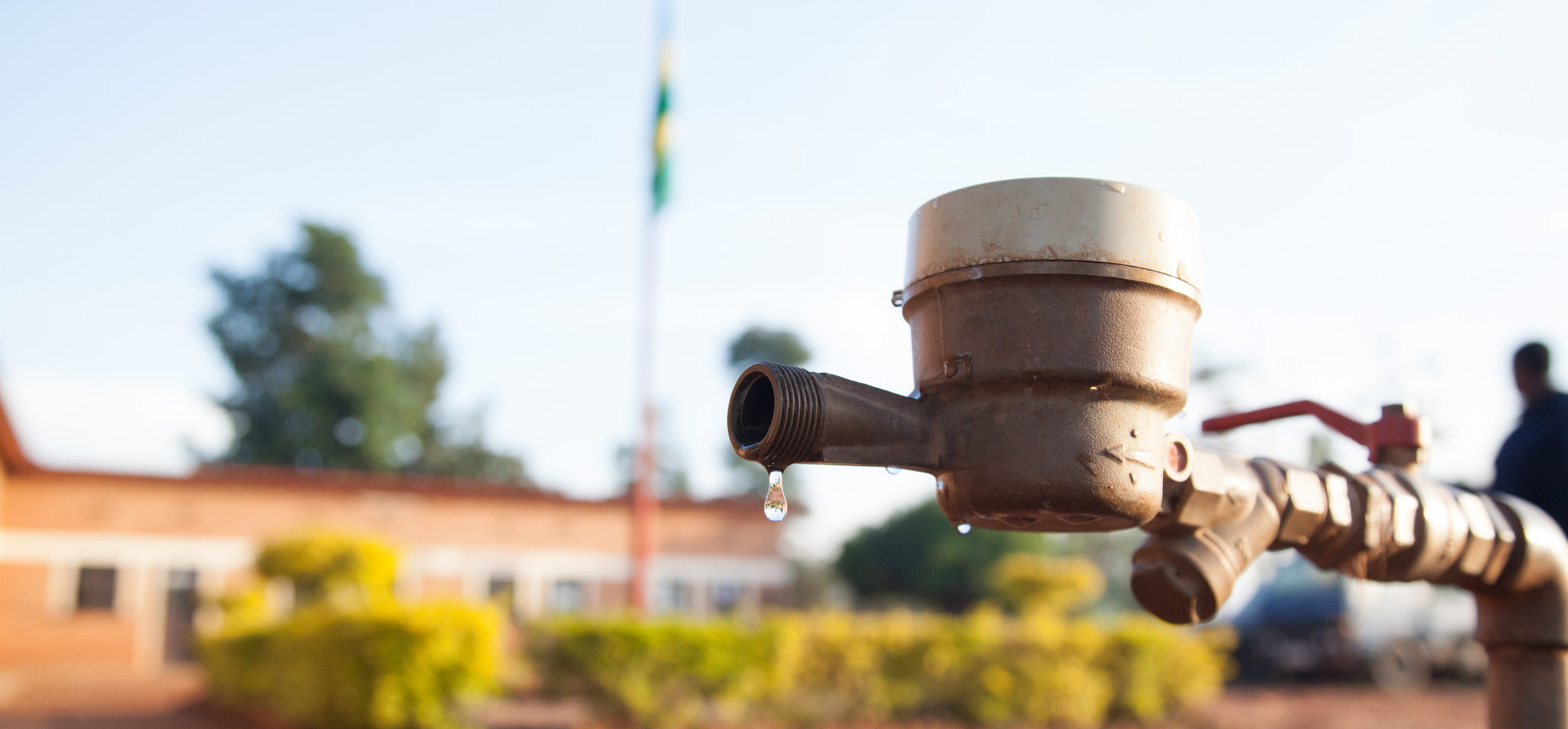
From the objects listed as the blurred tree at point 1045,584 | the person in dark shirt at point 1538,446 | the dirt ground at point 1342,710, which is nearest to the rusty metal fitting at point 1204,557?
the person in dark shirt at point 1538,446

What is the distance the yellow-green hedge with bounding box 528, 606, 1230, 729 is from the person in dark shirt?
9.15 metres

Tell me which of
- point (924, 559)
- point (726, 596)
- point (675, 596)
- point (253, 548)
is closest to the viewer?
A: point (253, 548)

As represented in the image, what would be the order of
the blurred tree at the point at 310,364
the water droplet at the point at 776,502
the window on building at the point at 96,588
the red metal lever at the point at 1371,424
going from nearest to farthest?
the water droplet at the point at 776,502
the red metal lever at the point at 1371,424
the window on building at the point at 96,588
the blurred tree at the point at 310,364

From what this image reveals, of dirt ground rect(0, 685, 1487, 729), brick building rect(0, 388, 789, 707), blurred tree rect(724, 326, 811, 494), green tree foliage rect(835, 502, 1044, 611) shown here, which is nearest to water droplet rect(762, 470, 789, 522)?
dirt ground rect(0, 685, 1487, 729)

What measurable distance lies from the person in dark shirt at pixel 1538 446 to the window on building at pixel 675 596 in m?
23.7

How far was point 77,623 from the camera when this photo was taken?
20.8 metres

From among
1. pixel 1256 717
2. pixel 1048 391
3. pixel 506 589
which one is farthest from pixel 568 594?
pixel 1048 391

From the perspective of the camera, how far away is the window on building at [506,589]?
77.6 ft

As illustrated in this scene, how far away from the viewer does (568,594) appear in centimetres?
2445

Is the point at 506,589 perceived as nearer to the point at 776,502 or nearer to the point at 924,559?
the point at 924,559

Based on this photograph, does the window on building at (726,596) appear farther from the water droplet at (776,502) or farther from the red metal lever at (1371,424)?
the water droplet at (776,502)

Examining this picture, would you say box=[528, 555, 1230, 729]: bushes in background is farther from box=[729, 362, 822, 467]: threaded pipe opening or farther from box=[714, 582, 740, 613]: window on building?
box=[714, 582, 740, 613]: window on building

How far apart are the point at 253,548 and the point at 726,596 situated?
983cm

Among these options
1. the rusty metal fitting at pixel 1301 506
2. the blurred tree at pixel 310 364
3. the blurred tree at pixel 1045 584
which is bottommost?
the blurred tree at pixel 1045 584
